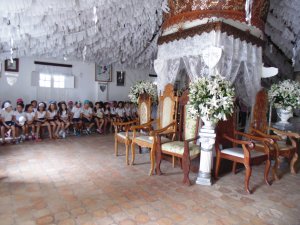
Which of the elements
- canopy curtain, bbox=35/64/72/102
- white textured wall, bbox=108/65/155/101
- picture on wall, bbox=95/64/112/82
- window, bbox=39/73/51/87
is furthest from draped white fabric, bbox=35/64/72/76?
white textured wall, bbox=108/65/155/101

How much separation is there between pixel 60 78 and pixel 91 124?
223 cm

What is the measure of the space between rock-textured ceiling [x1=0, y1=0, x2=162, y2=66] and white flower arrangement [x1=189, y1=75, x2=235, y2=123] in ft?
7.19

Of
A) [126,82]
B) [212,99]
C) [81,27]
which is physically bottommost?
A: [212,99]

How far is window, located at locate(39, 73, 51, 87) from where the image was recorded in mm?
7539

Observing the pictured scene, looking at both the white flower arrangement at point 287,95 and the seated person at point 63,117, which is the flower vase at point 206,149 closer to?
the white flower arrangement at point 287,95

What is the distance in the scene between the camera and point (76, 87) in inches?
319

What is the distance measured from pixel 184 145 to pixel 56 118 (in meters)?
4.48

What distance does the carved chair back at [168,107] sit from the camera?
13.1 ft

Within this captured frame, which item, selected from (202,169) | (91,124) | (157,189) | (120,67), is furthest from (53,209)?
(120,67)

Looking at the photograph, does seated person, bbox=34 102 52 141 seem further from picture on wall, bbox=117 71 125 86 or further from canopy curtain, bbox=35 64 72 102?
picture on wall, bbox=117 71 125 86

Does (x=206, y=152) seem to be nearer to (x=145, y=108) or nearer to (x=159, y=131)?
(x=159, y=131)

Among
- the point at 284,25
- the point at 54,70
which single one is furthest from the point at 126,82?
the point at 284,25

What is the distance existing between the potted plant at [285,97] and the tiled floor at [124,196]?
1.40 meters

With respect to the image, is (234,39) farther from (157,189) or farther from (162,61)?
(157,189)
